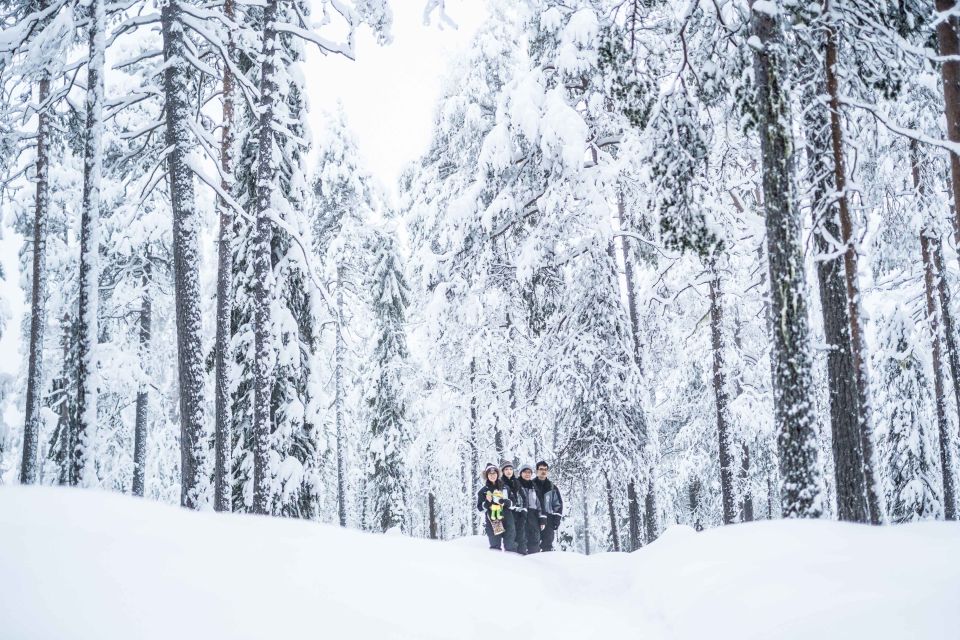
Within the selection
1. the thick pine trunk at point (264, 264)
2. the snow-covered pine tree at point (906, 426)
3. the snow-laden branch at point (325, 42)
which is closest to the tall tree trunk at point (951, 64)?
the snow-laden branch at point (325, 42)

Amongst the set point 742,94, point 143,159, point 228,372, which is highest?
point 143,159

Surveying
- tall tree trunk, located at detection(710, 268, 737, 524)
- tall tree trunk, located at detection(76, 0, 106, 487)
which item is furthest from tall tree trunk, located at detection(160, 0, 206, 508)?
tall tree trunk, located at detection(710, 268, 737, 524)

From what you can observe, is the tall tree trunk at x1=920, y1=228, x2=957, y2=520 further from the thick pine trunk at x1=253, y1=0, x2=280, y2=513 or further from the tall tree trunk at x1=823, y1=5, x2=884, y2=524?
the thick pine trunk at x1=253, y1=0, x2=280, y2=513

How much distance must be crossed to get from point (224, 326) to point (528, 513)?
7909 mm

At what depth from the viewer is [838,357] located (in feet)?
29.0

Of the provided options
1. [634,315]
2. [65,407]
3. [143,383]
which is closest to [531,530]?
[634,315]

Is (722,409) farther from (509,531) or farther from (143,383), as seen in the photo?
(143,383)

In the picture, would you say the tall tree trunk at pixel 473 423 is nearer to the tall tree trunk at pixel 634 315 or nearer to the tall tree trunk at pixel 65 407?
the tall tree trunk at pixel 634 315

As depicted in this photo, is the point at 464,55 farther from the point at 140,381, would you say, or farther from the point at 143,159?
the point at 140,381

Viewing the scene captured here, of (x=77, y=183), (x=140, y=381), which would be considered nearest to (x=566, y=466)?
(x=140, y=381)

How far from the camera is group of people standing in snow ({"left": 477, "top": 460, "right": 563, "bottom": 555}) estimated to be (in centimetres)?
1107

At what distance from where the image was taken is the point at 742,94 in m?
8.17

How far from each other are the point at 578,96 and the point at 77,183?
19.5m

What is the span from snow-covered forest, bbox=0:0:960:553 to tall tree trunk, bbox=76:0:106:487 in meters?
0.04
